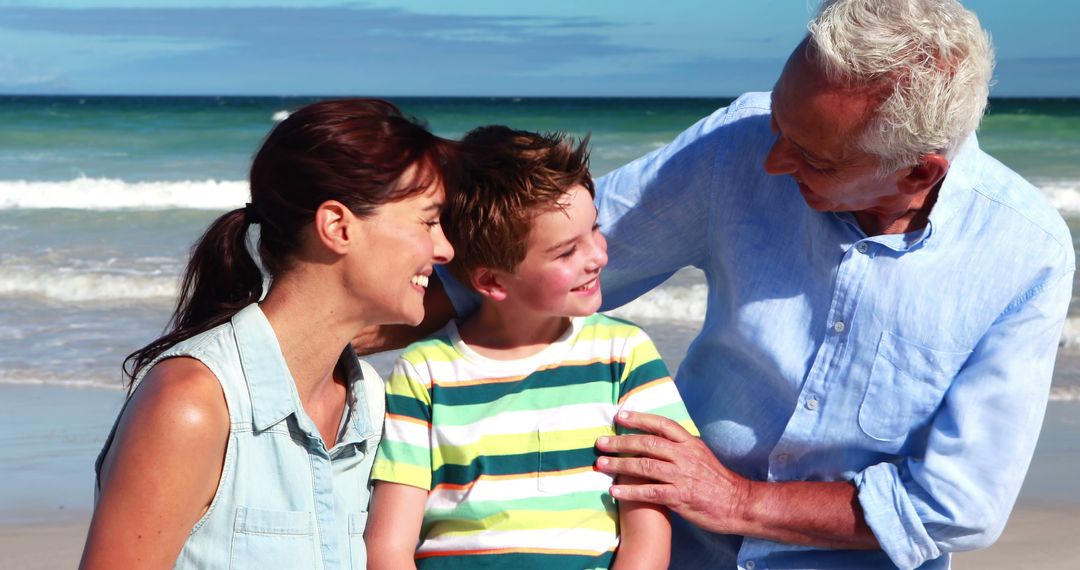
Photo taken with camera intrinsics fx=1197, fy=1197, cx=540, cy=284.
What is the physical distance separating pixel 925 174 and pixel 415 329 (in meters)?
0.99

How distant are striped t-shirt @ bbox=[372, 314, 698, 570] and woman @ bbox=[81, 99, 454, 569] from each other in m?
0.11

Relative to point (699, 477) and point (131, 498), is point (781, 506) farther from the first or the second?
point (131, 498)

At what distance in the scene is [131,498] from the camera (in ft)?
5.40

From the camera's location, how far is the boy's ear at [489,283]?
2.17m

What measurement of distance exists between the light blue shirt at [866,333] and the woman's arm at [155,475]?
2.29 ft

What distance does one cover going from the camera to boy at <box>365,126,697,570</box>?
2090 mm

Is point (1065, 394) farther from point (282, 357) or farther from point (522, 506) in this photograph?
point (282, 357)

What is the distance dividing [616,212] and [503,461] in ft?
1.99

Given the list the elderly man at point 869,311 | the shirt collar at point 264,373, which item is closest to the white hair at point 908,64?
the elderly man at point 869,311

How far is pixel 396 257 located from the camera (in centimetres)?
192

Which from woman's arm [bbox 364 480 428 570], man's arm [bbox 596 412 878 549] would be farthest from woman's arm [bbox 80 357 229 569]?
man's arm [bbox 596 412 878 549]

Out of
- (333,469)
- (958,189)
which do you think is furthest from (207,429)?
(958,189)

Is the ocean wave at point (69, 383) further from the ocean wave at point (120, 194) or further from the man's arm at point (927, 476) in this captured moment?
the ocean wave at point (120, 194)

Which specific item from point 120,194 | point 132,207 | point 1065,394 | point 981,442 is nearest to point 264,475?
point 981,442
